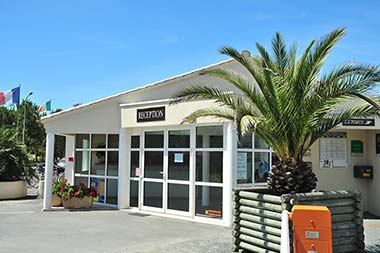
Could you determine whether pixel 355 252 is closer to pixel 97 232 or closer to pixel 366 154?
pixel 97 232

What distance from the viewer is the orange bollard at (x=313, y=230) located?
5707mm

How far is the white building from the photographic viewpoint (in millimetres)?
10703

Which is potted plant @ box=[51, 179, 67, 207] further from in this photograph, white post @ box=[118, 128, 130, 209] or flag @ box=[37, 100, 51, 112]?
flag @ box=[37, 100, 51, 112]

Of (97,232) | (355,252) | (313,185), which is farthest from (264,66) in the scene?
(97,232)

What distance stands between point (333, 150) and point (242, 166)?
3.75m

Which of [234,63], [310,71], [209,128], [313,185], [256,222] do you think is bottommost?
[256,222]

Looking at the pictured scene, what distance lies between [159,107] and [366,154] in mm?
6798

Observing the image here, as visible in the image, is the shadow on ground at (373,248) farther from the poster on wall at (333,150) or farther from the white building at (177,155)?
the poster on wall at (333,150)

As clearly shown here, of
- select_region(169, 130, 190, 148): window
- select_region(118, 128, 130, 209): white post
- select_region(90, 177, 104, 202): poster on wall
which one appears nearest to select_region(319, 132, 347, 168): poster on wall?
select_region(169, 130, 190, 148): window

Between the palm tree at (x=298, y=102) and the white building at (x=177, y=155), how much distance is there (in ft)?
10.2

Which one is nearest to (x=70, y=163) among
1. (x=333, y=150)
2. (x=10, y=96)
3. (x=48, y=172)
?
(x=48, y=172)

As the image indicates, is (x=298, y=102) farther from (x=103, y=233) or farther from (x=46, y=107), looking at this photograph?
(x=46, y=107)

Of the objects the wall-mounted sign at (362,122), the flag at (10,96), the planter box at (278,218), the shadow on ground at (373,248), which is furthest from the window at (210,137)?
the flag at (10,96)

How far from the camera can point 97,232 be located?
925cm
